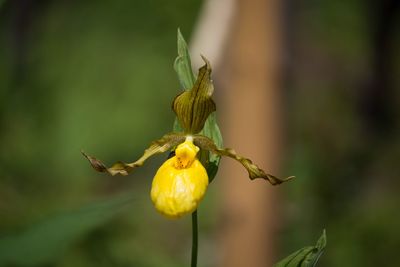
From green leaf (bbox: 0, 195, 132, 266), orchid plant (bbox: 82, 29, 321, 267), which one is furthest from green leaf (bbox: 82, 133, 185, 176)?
green leaf (bbox: 0, 195, 132, 266)

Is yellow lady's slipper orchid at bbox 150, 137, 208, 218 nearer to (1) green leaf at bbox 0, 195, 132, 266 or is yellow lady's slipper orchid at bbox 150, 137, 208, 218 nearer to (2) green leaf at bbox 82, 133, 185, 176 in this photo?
(2) green leaf at bbox 82, 133, 185, 176

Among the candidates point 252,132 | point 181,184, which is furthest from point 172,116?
point 181,184

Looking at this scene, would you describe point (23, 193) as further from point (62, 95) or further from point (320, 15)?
point (320, 15)

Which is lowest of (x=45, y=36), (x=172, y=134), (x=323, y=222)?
(x=323, y=222)

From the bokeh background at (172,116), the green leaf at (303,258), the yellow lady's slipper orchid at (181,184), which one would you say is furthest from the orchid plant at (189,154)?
the bokeh background at (172,116)

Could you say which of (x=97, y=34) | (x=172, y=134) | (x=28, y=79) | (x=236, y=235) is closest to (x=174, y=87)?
(x=97, y=34)

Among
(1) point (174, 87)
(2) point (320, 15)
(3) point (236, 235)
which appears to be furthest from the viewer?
(2) point (320, 15)

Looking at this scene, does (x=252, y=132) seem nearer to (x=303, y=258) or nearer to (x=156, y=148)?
(x=156, y=148)

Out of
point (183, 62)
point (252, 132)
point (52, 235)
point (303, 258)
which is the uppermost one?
point (183, 62)
